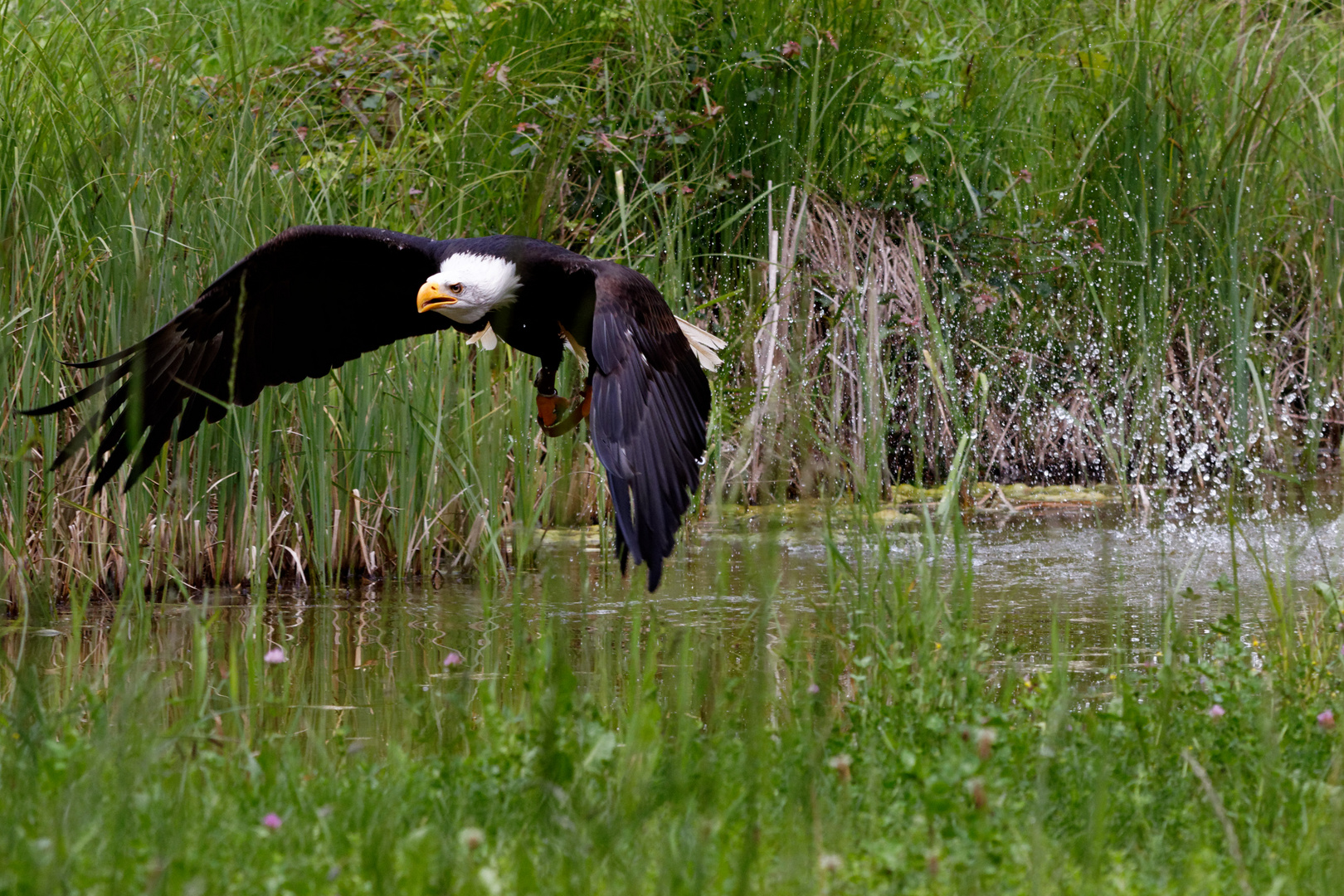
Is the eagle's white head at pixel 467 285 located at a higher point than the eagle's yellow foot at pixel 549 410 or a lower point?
higher

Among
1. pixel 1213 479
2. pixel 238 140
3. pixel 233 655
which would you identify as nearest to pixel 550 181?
pixel 238 140

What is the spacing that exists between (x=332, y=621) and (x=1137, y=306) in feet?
12.8

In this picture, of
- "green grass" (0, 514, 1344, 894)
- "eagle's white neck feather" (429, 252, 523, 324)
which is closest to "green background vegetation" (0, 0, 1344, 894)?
"green grass" (0, 514, 1344, 894)

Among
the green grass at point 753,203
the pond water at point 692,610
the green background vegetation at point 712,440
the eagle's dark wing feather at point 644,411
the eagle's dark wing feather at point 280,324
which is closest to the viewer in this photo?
the green background vegetation at point 712,440

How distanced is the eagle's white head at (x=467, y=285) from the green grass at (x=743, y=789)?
1.59m

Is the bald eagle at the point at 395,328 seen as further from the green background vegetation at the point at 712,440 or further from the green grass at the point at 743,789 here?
the green grass at the point at 743,789

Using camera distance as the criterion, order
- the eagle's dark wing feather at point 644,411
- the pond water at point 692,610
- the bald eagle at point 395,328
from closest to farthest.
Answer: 1. the eagle's dark wing feather at point 644,411
2. the bald eagle at point 395,328
3. the pond water at point 692,610

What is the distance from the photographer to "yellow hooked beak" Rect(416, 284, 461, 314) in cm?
424

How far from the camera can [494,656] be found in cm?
400

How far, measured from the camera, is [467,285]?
4281mm

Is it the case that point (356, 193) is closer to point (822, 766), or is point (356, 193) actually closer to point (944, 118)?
point (944, 118)

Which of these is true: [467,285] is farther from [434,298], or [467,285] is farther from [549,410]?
[549,410]

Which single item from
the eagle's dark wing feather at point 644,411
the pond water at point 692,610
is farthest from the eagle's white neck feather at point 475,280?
the pond water at point 692,610

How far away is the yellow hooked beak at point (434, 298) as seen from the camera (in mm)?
4238
